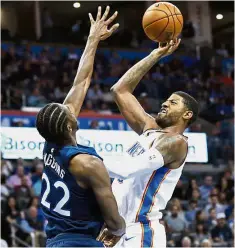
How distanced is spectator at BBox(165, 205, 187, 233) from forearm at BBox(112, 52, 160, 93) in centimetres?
722

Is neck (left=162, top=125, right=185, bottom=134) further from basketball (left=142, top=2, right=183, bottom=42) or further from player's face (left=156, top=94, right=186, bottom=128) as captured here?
basketball (left=142, top=2, right=183, bottom=42)

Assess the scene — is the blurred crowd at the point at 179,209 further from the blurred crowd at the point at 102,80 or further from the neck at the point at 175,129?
the neck at the point at 175,129

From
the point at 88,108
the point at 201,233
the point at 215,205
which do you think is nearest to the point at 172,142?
the point at 201,233

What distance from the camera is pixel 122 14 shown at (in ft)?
79.8

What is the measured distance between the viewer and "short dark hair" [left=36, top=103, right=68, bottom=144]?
395 cm

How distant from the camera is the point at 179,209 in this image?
13391mm

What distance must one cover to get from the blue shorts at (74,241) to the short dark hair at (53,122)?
0.56 m

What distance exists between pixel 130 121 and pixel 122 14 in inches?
737

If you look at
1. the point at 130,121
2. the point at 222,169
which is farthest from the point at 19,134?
the point at 222,169

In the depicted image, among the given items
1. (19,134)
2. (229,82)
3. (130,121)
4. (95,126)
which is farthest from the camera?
(229,82)

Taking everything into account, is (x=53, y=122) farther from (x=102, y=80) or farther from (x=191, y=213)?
(x=102, y=80)

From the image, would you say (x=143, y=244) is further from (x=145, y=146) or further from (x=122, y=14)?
(x=122, y=14)

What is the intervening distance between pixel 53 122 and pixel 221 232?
9967 millimetres

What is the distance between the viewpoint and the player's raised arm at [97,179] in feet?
12.5
